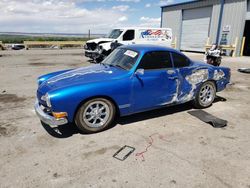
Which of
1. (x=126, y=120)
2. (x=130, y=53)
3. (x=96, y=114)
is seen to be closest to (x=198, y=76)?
(x=130, y=53)

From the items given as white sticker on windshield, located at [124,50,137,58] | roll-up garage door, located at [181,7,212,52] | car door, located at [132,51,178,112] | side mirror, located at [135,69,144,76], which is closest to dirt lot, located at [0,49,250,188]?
car door, located at [132,51,178,112]

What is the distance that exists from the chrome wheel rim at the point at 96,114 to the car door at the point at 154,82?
59 centimetres

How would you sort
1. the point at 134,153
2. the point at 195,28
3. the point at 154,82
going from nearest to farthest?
the point at 134,153, the point at 154,82, the point at 195,28

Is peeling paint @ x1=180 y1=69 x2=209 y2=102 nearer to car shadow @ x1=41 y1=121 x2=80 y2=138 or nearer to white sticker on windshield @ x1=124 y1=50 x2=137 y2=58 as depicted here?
white sticker on windshield @ x1=124 y1=50 x2=137 y2=58

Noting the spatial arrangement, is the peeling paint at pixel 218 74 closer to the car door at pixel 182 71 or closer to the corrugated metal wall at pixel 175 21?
the car door at pixel 182 71

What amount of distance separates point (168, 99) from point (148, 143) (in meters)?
1.30

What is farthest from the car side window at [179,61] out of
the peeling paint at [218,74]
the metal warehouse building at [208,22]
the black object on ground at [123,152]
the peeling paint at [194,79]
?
the metal warehouse building at [208,22]

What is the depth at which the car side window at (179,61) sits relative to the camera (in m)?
4.66

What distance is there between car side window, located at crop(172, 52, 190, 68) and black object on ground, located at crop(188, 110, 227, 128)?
114cm

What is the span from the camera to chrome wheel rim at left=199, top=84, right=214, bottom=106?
5.25 m

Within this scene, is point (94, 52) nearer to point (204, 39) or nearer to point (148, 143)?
point (148, 143)

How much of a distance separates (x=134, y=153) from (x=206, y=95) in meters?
2.86

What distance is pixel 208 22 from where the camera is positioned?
66.2 ft

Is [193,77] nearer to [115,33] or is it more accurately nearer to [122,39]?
[122,39]
